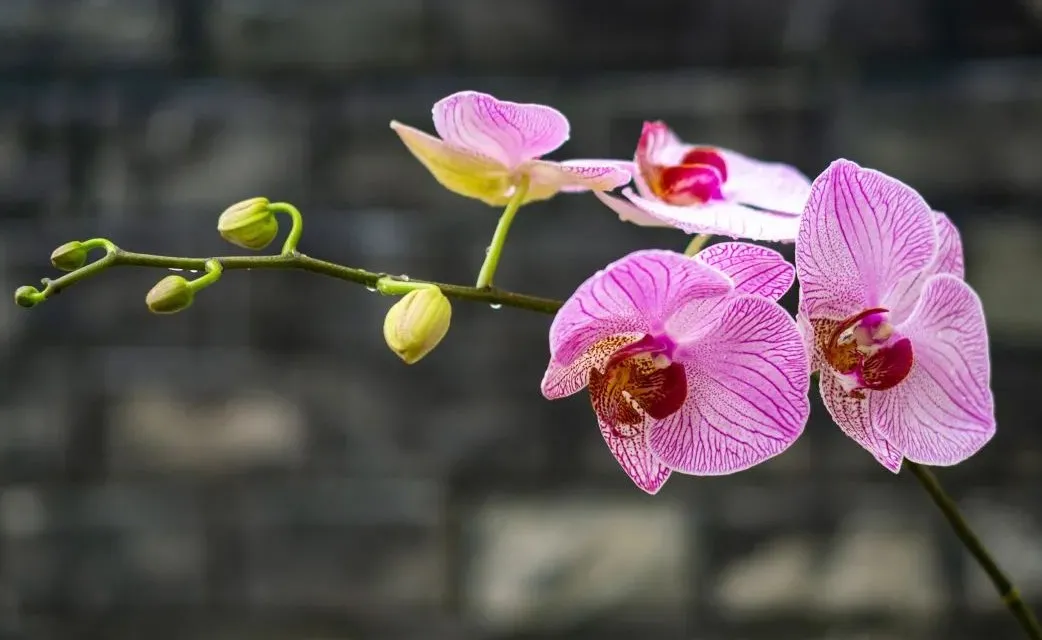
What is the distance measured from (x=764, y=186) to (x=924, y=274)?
12cm

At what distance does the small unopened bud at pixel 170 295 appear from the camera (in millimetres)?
278

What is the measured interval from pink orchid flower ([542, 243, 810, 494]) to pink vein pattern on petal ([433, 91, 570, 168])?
8 cm

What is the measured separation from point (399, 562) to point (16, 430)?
1.47ft

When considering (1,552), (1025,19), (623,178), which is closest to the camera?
(623,178)

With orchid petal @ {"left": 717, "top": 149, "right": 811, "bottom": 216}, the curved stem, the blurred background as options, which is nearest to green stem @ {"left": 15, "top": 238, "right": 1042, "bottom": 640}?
the curved stem

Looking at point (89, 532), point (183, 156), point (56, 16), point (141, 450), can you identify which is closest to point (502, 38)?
point (183, 156)

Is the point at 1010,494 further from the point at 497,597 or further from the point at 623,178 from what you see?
the point at 623,178

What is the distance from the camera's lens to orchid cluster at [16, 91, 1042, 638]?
0.92ft

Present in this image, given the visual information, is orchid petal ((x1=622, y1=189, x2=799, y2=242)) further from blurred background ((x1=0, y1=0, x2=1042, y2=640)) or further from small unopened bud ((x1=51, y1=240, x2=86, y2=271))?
blurred background ((x1=0, y1=0, x2=1042, y2=640))

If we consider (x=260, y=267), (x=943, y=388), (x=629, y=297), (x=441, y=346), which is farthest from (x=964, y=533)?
(x=441, y=346)

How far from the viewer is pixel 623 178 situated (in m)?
0.31

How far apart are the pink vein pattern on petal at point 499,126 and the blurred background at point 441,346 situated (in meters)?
0.52

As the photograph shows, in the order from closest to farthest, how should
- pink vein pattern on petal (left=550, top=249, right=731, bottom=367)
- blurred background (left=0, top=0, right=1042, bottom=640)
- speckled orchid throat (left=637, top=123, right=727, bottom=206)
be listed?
1. pink vein pattern on petal (left=550, top=249, right=731, bottom=367)
2. speckled orchid throat (left=637, top=123, right=727, bottom=206)
3. blurred background (left=0, top=0, right=1042, bottom=640)

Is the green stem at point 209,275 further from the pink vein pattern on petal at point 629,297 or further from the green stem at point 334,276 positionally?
the pink vein pattern on petal at point 629,297
